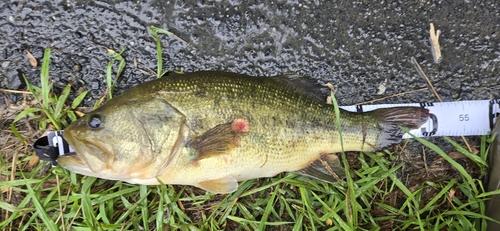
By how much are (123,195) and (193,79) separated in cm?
120

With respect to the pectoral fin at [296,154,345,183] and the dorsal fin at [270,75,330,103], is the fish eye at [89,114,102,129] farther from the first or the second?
the pectoral fin at [296,154,345,183]

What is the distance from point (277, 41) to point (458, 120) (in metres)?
1.66

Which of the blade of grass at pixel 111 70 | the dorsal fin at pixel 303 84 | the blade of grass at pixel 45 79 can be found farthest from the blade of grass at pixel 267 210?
the blade of grass at pixel 45 79

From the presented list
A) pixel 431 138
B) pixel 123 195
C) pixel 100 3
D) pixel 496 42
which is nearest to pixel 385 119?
pixel 431 138

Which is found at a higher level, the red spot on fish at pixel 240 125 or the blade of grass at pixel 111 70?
the blade of grass at pixel 111 70

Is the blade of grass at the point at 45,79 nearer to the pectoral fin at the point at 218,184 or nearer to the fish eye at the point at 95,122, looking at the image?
the fish eye at the point at 95,122

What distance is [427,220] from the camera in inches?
124

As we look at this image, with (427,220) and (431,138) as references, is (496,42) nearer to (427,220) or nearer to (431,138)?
(431,138)

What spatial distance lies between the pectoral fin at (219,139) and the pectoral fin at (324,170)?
0.63 meters

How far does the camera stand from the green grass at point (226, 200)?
3057 millimetres

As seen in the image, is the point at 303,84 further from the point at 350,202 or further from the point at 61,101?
the point at 61,101

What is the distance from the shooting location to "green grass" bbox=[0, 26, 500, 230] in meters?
3.06

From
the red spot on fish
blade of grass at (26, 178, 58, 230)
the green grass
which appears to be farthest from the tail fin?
blade of grass at (26, 178, 58, 230)

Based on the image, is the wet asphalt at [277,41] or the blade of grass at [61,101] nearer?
the blade of grass at [61,101]
